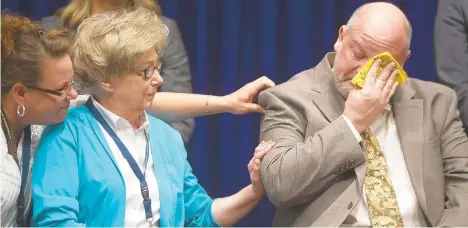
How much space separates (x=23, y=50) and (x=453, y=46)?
165cm

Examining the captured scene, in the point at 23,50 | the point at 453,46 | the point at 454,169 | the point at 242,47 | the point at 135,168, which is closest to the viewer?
the point at 23,50

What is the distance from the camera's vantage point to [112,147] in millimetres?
2455

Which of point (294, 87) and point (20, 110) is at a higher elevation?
point (20, 110)

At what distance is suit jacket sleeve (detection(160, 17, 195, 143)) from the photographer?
3.16 meters

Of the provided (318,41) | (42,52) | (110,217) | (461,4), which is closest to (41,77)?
(42,52)

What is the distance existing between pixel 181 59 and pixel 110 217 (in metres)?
0.97

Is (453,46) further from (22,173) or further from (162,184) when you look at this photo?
(22,173)

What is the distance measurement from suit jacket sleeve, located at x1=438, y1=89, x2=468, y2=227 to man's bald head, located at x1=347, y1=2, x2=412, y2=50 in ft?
1.08

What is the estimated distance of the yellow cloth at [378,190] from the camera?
2.68 meters

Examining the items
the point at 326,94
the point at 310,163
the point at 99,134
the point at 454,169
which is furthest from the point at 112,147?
the point at 454,169

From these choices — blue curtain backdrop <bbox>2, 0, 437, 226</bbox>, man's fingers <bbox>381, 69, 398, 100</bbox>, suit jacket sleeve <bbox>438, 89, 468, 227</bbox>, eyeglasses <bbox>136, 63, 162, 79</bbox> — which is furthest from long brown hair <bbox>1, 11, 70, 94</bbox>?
blue curtain backdrop <bbox>2, 0, 437, 226</bbox>

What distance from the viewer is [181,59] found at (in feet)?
10.5

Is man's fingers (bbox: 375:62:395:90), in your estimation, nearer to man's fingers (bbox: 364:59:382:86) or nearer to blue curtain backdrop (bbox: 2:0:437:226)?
man's fingers (bbox: 364:59:382:86)

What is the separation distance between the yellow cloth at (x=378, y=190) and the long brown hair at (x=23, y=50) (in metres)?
1.07
